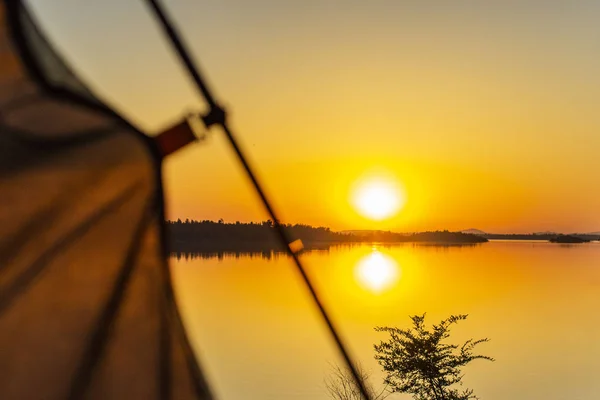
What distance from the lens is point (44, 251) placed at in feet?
3.07

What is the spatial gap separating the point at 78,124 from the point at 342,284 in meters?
62.7

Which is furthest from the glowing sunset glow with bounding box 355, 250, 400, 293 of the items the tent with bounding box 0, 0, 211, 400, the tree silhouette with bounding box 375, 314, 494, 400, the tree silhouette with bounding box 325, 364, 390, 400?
the tent with bounding box 0, 0, 211, 400

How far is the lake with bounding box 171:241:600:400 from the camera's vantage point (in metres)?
27.6

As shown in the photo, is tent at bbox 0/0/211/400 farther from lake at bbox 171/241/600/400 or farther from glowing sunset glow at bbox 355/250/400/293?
glowing sunset glow at bbox 355/250/400/293

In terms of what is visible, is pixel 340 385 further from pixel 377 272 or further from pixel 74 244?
pixel 377 272

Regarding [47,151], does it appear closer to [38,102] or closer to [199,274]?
[38,102]

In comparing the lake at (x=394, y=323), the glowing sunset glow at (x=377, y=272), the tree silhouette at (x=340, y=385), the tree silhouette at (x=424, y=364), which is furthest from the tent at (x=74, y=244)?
the glowing sunset glow at (x=377, y=272)

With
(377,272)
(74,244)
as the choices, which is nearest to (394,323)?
(74,244)

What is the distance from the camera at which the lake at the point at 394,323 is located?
90.4 ft

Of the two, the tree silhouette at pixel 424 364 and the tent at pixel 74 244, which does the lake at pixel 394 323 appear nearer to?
the tent at pixel 74 244

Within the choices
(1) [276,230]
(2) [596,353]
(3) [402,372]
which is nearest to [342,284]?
(2) [596,353]

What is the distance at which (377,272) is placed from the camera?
81.6 m

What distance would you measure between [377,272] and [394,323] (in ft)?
147

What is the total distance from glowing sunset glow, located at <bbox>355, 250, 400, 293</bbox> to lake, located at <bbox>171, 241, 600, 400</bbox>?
40 cm
